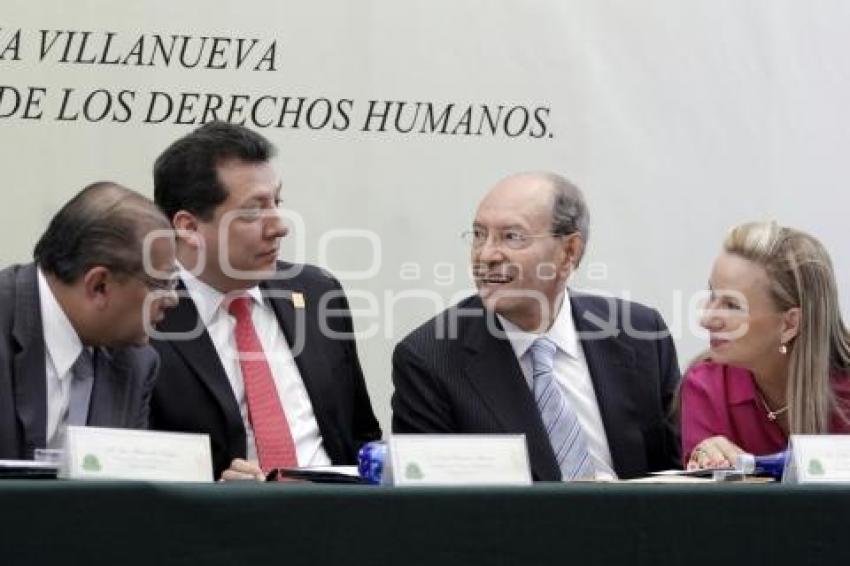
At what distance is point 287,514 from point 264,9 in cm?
205

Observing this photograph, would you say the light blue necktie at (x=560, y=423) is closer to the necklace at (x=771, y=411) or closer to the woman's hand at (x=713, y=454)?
the woman's hand at (x=713, y=454)

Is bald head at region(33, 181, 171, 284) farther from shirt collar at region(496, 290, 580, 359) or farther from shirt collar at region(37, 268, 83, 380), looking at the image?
shirt collar at region(496, 290, 580, 359)

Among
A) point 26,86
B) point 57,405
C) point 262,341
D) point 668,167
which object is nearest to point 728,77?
point 668,167

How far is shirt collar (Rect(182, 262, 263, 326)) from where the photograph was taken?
3.83 meters

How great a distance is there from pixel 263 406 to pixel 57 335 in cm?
61

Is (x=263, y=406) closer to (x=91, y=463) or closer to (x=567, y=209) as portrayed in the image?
(x=567, y=209)

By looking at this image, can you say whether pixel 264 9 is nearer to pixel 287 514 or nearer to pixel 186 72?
pixel 186 72

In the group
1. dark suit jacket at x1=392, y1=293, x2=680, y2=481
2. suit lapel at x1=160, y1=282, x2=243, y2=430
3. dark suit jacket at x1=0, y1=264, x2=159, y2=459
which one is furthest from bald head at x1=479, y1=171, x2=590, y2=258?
dark suit jacket at x1=0, y1=264, x2=159, y2=459

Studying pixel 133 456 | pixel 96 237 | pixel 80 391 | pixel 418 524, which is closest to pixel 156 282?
pixel 96 237

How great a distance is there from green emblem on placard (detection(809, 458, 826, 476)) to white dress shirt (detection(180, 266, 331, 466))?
4.31 ft

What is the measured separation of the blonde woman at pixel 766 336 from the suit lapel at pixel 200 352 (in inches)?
38.9

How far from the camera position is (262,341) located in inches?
153

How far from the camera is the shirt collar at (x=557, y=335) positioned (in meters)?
3.79

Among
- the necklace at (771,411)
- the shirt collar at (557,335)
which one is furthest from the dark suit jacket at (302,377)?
the necklace at (771,411)
